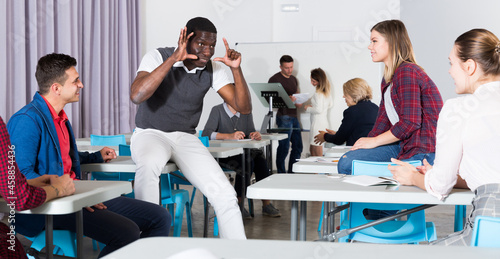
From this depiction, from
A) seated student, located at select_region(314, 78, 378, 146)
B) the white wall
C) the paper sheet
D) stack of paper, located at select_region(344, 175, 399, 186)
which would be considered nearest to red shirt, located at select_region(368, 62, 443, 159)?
stack of paper, located at select_region(344, 175, 399, 186)

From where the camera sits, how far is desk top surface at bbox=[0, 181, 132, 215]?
154cm

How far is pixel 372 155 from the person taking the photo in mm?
2664

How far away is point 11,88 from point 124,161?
105 inches

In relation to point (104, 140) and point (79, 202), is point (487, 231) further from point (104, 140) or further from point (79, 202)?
point (104, 140)

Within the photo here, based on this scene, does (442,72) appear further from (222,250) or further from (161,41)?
(222,250)

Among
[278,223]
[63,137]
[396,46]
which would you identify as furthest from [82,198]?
[278,223]

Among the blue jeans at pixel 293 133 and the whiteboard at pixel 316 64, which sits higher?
the whiteboard at pixel 316 64

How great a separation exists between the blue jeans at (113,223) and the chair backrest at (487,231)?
127 cm

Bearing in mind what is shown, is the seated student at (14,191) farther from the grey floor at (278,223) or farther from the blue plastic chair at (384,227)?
the grey floor at (278,223)

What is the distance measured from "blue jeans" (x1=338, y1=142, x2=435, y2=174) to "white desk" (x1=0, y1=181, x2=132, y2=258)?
1152 mm

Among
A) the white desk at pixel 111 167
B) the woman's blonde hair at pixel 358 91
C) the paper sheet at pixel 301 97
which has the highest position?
the woman's blonde hair at pixel 358 91

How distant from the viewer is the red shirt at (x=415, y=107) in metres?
2.54

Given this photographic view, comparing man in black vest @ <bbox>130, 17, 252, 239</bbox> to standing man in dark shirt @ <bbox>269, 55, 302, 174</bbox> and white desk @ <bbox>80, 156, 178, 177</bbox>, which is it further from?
standing man in dark shirt @ <bbox>269, 55, 302, 174</bbox>

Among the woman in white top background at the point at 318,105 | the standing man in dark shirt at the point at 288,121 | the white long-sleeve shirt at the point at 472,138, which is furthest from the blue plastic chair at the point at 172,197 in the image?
the woman in white top background at the point at 318,105
